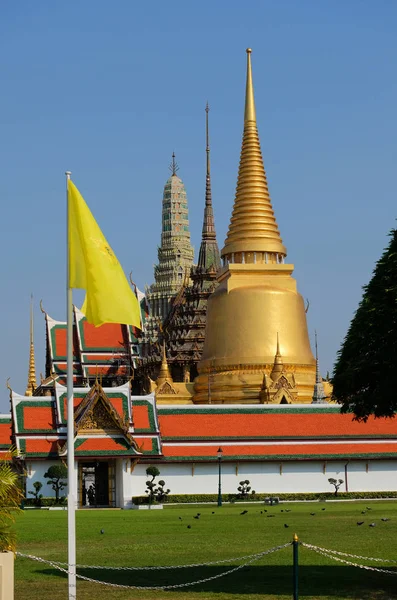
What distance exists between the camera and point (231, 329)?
68062 millimetres

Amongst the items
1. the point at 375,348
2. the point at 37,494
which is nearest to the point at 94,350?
the point at 37,494

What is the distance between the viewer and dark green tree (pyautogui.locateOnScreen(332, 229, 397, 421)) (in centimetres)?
1900

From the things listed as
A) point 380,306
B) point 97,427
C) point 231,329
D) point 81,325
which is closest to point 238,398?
point 231,329

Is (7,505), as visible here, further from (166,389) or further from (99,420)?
(166,389)

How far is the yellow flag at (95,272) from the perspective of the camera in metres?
14.8

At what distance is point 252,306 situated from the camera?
67.9 m

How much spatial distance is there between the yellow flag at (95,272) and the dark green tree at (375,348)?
519 centimetres

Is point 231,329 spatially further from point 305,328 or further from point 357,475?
point 357,475

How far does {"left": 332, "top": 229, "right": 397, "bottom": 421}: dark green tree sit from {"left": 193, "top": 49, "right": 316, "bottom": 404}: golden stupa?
45.9 meters

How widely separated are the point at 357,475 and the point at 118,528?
69.0 feet

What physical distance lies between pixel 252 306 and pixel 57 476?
2539cm

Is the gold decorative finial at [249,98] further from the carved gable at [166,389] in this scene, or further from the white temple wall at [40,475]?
the white temple wall at [40,475]

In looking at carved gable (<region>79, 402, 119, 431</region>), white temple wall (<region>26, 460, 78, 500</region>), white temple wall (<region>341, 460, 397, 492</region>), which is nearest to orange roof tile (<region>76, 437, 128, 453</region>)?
carved gable (<region>79, 402, 119, 431</region>)

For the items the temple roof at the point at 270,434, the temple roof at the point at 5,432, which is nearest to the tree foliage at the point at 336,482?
the temple roof at the point at 270,434
